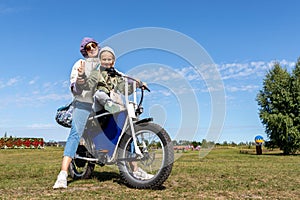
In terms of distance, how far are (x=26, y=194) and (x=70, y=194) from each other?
1.77ft

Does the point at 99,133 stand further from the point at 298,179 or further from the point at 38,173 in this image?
the point at 298,179

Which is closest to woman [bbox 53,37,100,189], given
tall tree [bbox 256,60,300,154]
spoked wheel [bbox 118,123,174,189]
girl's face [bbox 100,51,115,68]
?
girl's face [bbox 100,51,115,68]

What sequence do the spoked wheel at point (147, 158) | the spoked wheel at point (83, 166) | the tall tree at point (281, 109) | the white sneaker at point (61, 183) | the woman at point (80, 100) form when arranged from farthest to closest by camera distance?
1. the tall tree at point (281, 109)
2. the spoked wheel at point (83, 166)
3. the woman at point (80, 100)
4. the white sneaker at point (61, 183)
5. the spoked wheel at point (147, 158)

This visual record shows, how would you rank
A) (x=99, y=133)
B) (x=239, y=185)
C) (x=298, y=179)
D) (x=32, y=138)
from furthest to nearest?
(x=32, y=138) < (x=298, y=179) < (x=99, y=133) < (x=239, y=185)

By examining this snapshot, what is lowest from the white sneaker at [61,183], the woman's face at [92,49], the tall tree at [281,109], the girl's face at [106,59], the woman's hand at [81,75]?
the white sneaker at [61,183]

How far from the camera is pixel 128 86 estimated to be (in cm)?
478

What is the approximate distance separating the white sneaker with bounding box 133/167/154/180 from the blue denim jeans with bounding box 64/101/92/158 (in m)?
1.03

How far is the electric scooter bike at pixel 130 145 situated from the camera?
412 cm

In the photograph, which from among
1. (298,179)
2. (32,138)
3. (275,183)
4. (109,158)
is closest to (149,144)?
(109,158)

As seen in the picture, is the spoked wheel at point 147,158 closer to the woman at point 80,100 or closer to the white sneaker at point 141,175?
the white sneaker at point 141,175

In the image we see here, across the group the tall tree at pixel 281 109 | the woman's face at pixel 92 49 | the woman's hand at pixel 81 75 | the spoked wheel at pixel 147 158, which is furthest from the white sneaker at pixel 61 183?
the tall tree at pixel 281 109

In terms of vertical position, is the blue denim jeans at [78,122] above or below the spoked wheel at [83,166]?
above

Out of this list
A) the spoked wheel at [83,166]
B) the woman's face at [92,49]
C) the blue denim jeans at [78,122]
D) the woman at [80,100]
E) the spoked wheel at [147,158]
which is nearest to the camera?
the spoked wheel at [147,158]

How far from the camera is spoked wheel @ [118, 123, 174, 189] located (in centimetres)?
405
